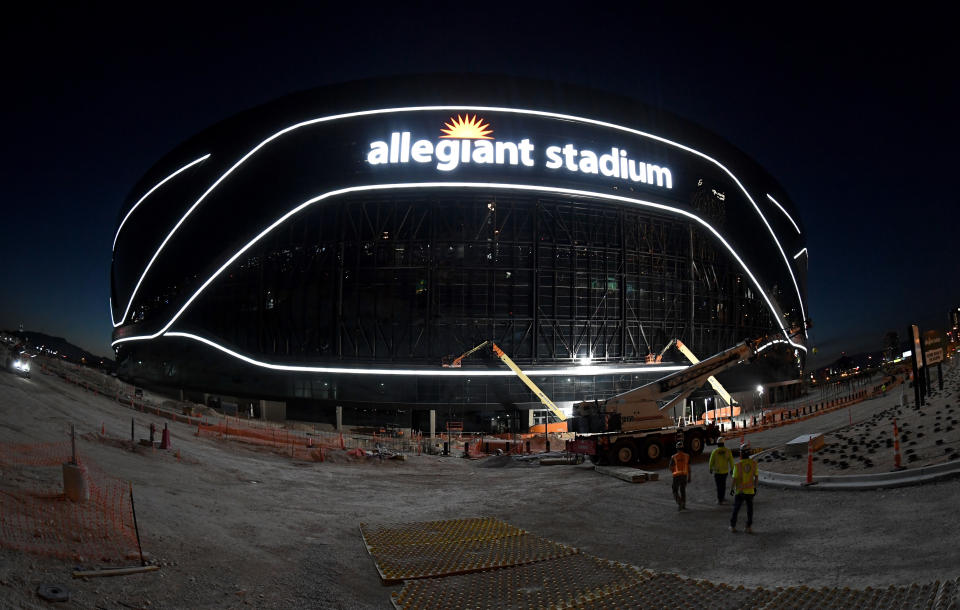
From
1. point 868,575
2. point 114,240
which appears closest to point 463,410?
point 868,575

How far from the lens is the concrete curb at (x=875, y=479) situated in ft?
33.3

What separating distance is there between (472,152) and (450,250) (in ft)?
25.1

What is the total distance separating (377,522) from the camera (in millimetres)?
11938

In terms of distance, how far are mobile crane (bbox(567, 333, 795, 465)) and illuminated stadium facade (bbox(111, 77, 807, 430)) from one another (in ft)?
57.3

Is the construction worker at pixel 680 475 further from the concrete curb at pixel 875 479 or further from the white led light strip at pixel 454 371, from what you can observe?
the white led light strip at pixel 454 371

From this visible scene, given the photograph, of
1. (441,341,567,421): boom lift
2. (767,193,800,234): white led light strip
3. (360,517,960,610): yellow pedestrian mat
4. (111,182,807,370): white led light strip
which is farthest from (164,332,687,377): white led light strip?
(767,193,800,234): white led light strip

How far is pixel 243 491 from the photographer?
14.2 meters

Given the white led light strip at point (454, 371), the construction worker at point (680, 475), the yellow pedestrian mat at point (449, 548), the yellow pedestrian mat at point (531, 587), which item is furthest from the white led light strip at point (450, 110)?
the yellow pedestrian mat at point (531, 587)

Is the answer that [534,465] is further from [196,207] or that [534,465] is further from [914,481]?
[196,207]

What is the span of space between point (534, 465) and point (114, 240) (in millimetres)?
77741

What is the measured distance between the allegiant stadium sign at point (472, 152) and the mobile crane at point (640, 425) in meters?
22.6

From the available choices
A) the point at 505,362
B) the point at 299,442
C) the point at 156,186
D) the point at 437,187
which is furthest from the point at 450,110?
the point at 156,186

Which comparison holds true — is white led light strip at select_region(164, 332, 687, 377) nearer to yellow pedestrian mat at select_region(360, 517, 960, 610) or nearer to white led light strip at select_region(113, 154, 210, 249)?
white led light strip at select_region(113, 154, 210, 249)

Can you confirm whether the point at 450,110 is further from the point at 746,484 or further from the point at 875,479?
the point at 746,484
